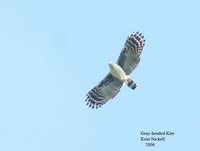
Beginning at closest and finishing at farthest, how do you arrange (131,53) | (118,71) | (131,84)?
(131,84) → (118,71) → (131,53)

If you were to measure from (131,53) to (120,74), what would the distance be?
2522mm

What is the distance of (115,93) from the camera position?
377ft

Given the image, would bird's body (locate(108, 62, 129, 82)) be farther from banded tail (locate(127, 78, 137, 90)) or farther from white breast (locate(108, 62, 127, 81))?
banded tail (locate(127, 78, 137, 90))

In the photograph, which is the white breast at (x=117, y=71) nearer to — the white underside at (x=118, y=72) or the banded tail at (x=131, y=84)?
the white underside at (x=118, y=72)

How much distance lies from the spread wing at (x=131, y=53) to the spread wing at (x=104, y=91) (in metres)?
1.47

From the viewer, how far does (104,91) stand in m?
116

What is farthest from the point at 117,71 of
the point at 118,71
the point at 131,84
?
the point at 131,84

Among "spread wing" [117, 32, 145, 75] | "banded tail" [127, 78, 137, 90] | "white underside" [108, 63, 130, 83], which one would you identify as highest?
"spread wing" [117, 32, 145, 75]

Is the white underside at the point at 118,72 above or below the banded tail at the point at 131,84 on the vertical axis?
above

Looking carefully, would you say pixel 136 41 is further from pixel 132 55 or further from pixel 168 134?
pixel 168 134

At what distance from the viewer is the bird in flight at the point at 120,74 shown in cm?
11344

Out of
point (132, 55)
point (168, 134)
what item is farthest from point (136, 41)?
point (168, 134)

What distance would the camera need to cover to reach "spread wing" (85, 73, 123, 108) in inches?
4520

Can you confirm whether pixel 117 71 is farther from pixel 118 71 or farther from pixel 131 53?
pixel 131 53
